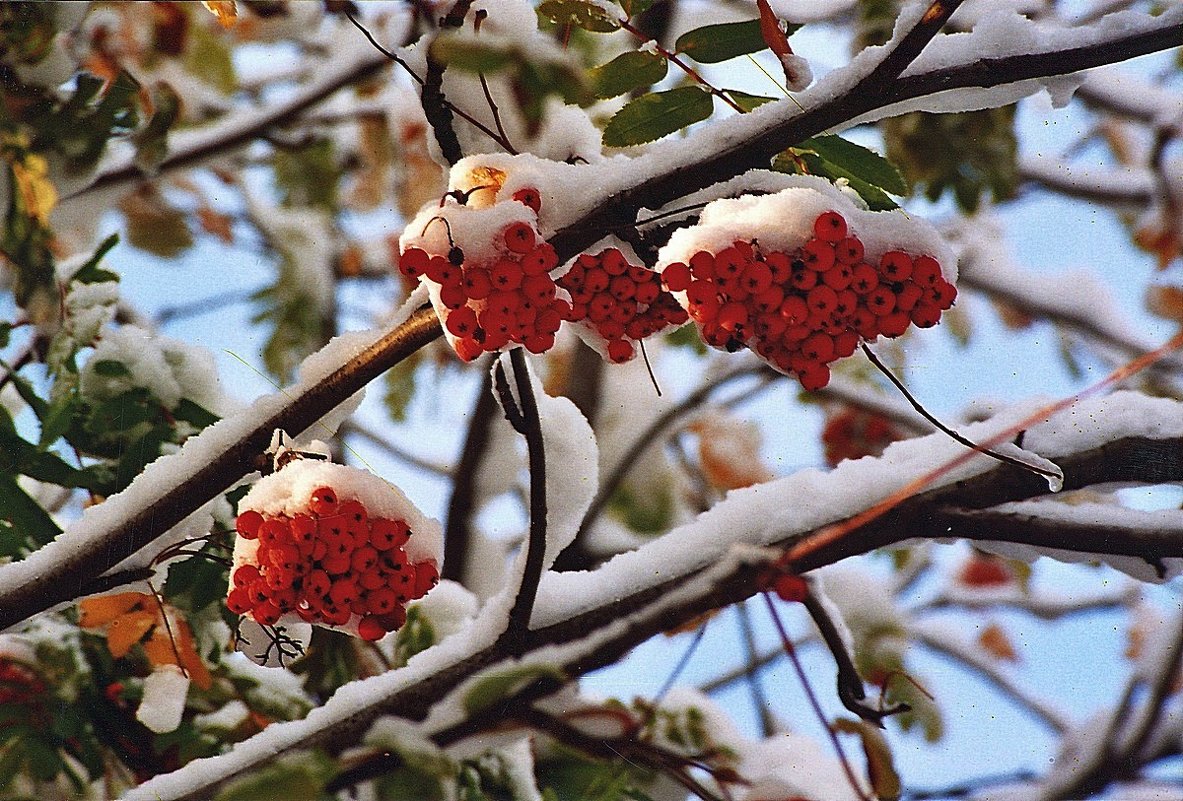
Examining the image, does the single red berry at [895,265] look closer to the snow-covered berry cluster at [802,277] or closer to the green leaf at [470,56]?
the snow-covered berry cluster at [802,277]

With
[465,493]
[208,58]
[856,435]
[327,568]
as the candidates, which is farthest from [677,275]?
[208,58]

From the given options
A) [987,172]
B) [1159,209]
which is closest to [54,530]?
[987,172]

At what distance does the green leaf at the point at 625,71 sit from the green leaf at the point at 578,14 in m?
0.04

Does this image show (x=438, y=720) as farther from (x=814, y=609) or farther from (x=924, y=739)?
(x=924, y=739)

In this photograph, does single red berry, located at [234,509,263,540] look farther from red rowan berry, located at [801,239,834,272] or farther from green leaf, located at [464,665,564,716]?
red rowan berry, located at [801,239,834,272]

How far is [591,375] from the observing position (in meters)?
3.28

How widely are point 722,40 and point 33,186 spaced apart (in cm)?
136

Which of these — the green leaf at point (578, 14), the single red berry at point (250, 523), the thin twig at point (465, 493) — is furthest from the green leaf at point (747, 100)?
the thin twig at point (465, 493)

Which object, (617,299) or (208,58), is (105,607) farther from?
(208,58)

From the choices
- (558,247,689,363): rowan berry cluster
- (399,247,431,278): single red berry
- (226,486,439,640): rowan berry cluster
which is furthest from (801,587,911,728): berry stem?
(399,247,431,278): single red berry

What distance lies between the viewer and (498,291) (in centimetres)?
100

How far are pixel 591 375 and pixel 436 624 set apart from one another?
1.46m

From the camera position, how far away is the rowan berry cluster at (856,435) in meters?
3.45

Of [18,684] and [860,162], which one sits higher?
[860,162]
